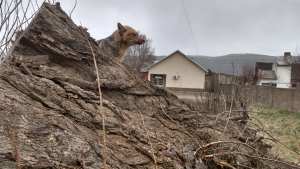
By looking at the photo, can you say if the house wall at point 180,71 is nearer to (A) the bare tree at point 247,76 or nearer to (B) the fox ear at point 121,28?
(A) the bare tree at point 247,76

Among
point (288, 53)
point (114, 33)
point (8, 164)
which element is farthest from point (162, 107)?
point (288, 53)

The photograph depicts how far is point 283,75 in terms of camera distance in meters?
65.2

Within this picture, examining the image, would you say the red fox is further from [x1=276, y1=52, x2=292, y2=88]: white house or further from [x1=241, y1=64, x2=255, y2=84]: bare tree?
[x1=276, y1=52, x2=292, y2=88]: white house

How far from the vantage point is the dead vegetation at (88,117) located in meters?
3.08

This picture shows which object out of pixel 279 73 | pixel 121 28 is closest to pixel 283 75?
pixel 279 73

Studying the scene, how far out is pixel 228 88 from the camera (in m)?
13.5

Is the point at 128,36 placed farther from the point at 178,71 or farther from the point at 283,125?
the point at 178,71

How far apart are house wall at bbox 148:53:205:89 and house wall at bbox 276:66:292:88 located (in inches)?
771

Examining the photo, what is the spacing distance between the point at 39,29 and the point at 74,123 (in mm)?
1231

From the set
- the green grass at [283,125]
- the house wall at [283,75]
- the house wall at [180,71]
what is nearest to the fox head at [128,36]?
the green grass at [283,125]

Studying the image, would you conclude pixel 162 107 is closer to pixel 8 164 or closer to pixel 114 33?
pixel 8 164

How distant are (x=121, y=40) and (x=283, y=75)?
60544 mm

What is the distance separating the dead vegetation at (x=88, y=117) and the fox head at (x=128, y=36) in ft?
10.6

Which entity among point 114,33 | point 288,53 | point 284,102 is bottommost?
point 284,102
